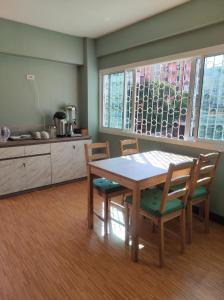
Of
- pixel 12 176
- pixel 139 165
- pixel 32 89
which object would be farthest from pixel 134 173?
pixel 32 89

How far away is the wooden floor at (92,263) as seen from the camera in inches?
64.1

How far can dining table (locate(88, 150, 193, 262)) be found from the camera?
6.17ft

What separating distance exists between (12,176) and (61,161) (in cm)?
80

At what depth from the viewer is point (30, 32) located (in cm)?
336

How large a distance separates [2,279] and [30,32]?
10.7 ft

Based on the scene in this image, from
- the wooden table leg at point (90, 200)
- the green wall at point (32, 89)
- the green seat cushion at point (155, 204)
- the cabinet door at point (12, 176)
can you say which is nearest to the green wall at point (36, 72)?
the green wall at point (32, 89)

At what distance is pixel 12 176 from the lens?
321cm

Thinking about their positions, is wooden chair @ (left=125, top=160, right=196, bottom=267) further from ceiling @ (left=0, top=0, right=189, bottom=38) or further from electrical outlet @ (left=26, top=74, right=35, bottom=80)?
electrical outlet @ (left=26, top=74, right=35, bottom=80)

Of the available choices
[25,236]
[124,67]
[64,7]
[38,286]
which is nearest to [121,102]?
[124,67]

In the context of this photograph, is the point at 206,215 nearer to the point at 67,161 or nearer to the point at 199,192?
the point at 199,192

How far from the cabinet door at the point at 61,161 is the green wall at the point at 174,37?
1.25m

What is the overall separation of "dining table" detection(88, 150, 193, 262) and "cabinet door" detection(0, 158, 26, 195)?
1427mm

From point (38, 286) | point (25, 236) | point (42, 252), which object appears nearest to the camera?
point (38, 286)

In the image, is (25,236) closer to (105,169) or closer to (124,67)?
(105,169)
